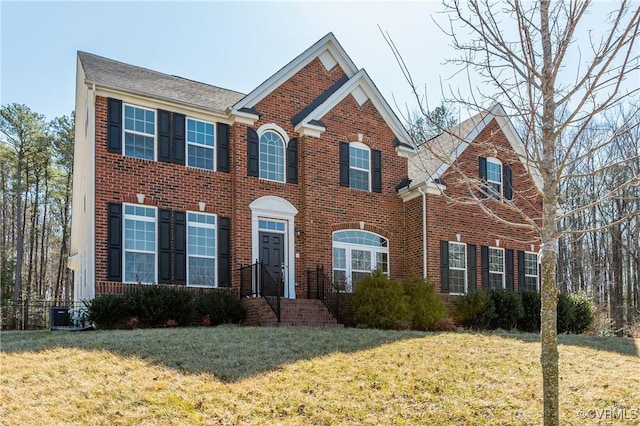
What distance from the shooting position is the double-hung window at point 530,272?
2000 centimetres

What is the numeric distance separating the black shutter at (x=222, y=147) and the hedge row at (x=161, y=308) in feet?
11.6

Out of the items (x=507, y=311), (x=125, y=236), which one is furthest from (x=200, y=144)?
(x=507, y=311)

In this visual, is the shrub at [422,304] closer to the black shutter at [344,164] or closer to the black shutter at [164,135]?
the black shutter at [344,164]

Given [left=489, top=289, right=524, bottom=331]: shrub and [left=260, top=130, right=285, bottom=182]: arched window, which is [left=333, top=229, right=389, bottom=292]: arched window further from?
[left=489, top=289, right=524, bottom=331]: shrub

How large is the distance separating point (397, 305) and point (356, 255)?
11.7ft

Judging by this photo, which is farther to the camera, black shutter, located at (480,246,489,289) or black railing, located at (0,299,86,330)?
black railing, located at (0,299,86,330)

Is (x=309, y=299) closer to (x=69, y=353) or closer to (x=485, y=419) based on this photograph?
(x=69, y=353)

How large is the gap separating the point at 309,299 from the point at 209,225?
3.28 meters

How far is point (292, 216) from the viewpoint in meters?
16.5

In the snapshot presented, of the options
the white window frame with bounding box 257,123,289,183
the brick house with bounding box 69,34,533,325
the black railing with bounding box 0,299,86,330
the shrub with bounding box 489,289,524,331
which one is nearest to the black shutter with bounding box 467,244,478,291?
the brick house with bounding box 69,34,533,325

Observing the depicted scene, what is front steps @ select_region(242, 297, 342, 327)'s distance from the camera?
1362 cm

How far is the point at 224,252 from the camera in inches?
607

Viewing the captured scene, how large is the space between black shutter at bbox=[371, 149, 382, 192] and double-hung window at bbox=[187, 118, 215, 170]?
5102 millimetres

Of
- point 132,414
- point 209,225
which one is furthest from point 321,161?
point 132,414
